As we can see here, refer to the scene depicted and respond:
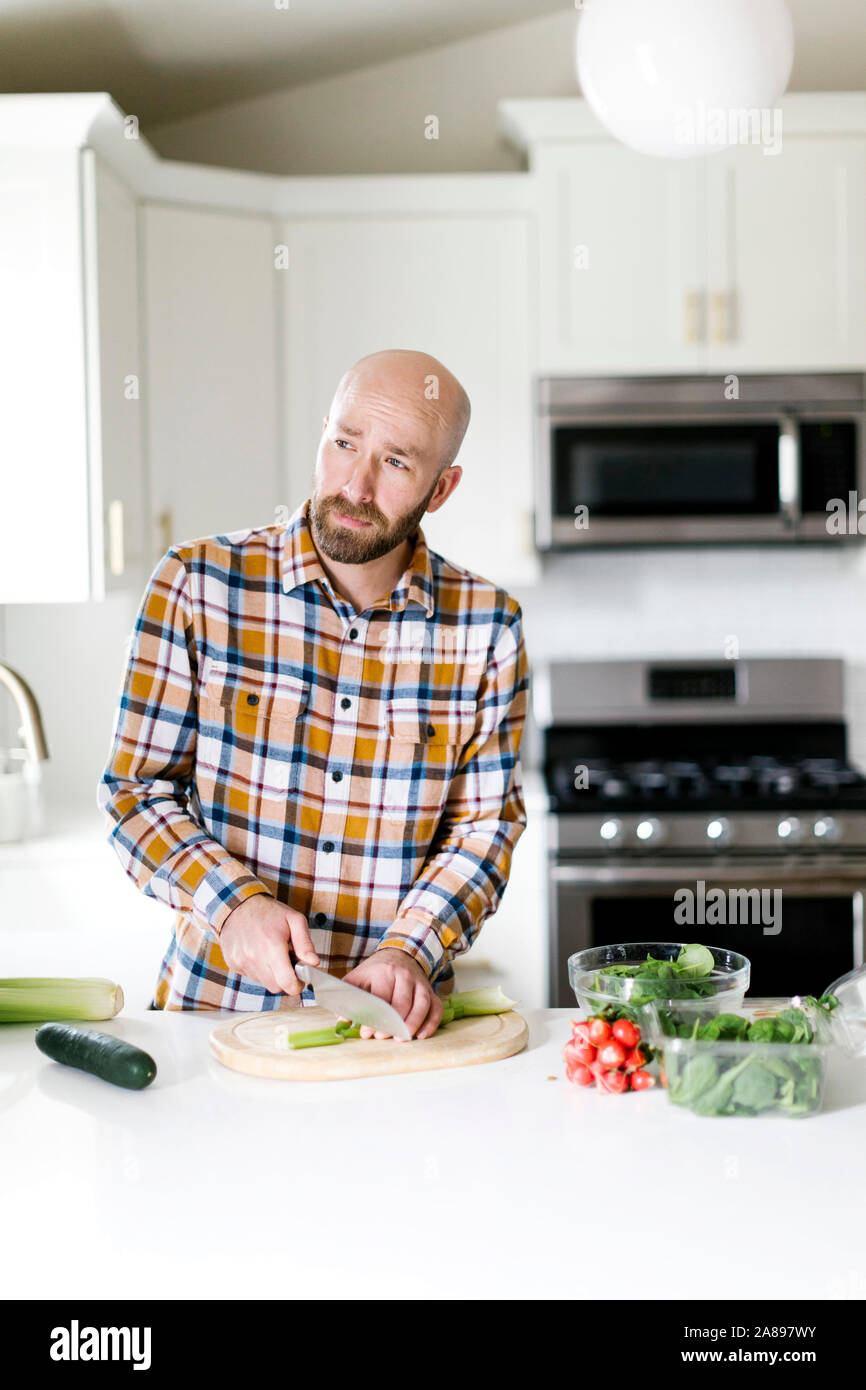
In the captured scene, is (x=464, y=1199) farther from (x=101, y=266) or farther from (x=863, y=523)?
(x=863, y=523)

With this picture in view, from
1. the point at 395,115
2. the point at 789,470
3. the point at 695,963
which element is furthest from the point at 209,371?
the point at 695,963

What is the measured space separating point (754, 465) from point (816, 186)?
0.66m

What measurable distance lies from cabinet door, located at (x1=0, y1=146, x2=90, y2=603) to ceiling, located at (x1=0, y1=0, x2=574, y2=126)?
0.33 meters

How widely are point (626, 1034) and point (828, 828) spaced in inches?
70.3

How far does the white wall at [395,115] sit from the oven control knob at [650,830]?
1.74 metres

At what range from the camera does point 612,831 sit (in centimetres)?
292

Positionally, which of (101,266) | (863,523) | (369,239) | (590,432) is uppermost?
(369,239)

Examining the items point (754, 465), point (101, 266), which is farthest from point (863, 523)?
point (101, 266)

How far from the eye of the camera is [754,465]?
314 cm

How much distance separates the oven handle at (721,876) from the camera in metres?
2.92

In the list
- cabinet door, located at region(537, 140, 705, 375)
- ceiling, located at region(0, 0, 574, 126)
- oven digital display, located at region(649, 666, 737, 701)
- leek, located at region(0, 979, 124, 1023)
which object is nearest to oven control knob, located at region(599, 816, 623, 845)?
oven digital display, located at region(649, 666, 737, 701)

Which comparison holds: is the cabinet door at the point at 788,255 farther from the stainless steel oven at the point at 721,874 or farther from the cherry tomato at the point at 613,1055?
the cherry tomato at the point at 613,1055

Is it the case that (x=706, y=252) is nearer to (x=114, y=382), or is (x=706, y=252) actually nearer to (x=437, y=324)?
(x=437, y=324)

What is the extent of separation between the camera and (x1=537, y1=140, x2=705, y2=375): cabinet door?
10.1 feet
